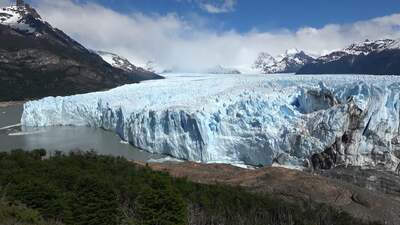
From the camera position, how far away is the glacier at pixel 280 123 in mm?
24391

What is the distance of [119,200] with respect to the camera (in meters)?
14.3

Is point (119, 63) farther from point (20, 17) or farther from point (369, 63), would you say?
point (369, 63)

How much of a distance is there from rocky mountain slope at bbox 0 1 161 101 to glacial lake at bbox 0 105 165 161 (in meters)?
40.8

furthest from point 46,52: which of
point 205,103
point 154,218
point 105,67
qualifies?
point 154,218

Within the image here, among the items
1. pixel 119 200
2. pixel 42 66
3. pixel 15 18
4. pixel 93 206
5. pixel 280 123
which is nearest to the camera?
pixel 93 206

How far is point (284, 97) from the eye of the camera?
27828mm

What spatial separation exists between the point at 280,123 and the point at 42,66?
259 feet

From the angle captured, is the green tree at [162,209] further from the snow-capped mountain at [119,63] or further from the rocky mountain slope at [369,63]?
the snow-capped mountain at [119,63]

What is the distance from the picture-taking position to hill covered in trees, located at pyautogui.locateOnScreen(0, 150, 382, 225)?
40.1 feet

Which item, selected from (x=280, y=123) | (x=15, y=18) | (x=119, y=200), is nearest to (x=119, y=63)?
(x=15, y=18)

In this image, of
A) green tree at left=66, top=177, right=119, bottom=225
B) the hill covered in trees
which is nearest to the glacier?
the hill covered in trees

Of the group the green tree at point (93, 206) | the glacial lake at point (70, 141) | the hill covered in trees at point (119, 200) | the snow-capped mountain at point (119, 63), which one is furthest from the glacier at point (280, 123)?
the snow-capped mountain at point (119, 63)

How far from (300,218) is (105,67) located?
98.0 meters

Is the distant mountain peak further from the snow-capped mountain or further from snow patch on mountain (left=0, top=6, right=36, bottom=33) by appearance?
the snow-capped mountain
